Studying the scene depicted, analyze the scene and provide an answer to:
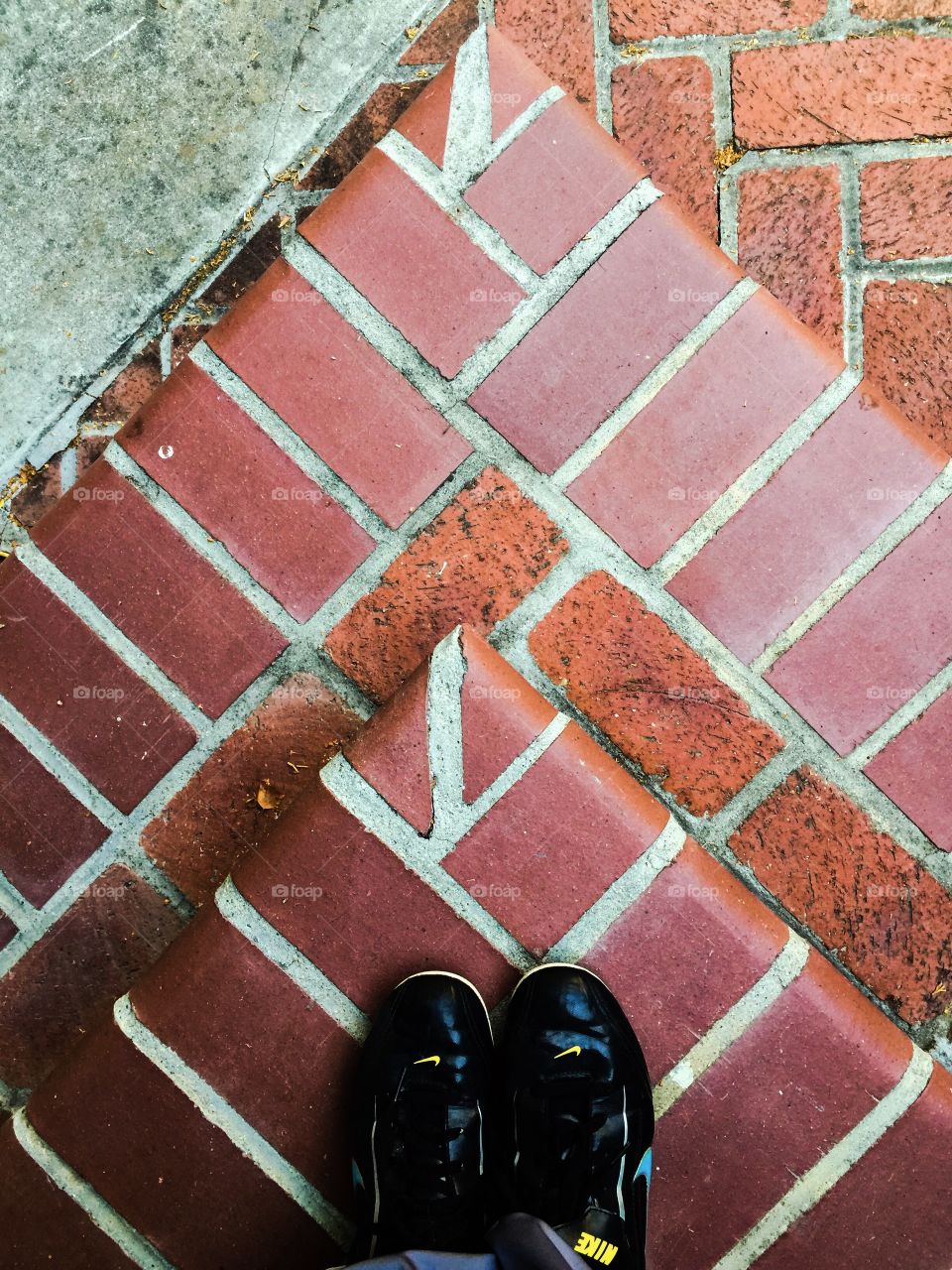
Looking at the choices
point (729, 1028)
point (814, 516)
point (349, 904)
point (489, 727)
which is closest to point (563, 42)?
point (814, 516)

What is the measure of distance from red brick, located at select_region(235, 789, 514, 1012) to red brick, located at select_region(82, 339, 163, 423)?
720 millimetres

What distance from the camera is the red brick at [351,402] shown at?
115 cm

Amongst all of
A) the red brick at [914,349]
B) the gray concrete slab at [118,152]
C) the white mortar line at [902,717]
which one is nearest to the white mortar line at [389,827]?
the white mortar line at [902,717]

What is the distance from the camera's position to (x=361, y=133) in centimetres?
138

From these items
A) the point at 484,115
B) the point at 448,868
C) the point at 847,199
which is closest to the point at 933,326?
the point at 847,199

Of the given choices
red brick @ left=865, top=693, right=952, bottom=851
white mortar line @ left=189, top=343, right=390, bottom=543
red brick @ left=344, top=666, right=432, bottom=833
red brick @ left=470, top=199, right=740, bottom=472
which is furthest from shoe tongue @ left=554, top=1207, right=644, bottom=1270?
red brick @ left=470, top=199, right=740, bottom=472

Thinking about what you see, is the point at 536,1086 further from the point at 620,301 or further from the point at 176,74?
the point at 176,74

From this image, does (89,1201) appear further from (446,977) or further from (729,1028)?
(729,1028)

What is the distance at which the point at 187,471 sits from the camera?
1169 millimetres

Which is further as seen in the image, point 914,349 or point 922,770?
point 914,349

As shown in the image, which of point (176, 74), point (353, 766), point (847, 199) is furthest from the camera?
point (176, 74)

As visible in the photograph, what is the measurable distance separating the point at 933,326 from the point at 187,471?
107cm

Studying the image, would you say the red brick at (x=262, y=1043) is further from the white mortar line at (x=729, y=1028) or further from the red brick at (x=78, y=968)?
the white mortar line at (x=729, y=1028)

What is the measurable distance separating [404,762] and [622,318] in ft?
2.07
